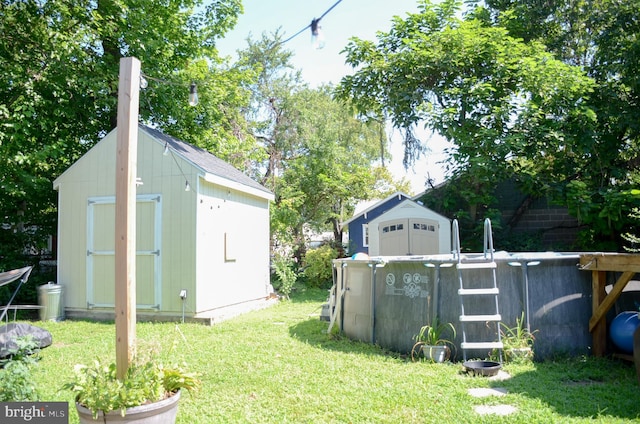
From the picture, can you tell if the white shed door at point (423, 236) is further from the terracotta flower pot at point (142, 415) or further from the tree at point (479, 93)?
the terracotta flower pot at point (142, 415)

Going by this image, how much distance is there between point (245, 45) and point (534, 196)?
18.7 metres

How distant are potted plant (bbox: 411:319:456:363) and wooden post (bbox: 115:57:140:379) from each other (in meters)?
3.63

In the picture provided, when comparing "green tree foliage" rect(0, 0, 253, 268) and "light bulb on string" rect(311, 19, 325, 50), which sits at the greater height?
"green tree foliage" rect(0, 0, 253, 268)

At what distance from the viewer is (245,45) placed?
1078 inches

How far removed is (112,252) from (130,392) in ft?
22.0

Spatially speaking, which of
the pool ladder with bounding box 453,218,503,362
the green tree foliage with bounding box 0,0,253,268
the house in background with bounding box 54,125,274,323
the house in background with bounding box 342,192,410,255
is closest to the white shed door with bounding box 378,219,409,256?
the house in background with bounding box 342,192,410,255

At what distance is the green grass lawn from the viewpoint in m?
4.14

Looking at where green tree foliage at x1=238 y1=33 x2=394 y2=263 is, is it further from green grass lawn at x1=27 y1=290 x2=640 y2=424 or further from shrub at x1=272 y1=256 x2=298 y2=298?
green grass lawn at x1=27 y1=290 x2=640 y2=424


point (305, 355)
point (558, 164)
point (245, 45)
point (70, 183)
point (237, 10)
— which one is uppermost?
point (245, 45)

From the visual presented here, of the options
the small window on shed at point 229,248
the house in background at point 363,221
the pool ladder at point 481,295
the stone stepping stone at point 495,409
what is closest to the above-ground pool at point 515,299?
the pool ladder at point 481,295

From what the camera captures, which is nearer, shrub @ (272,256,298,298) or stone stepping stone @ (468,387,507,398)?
stone stepping stone @ (468,387,507,398)

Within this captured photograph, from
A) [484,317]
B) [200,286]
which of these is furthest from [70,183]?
[484,317]

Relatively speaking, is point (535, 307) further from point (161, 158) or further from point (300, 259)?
point (300, 259)

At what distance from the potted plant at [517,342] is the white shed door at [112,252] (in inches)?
247
